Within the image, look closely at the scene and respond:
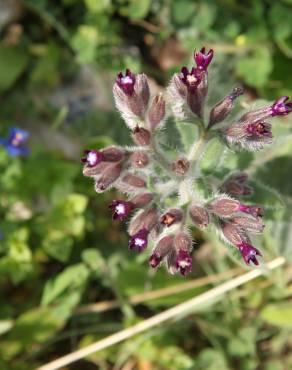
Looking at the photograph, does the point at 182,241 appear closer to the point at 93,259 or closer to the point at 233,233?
the point at 233,233

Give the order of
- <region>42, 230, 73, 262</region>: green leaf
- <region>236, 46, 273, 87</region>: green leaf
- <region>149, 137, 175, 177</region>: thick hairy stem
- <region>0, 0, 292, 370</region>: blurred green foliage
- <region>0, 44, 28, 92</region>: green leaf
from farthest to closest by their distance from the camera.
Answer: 1. <region>0, 44, 28, 92</region>: green leaf
2. <region>236, 46, 273, 87</region>: green leaf
3. <region>42, 230, 73, 262</region>: green leaf
4. <region>0, 0, 292, 370</region>: blurred green foliage
5. <region>149, 137, 175, 177</region>: thick hairy stem

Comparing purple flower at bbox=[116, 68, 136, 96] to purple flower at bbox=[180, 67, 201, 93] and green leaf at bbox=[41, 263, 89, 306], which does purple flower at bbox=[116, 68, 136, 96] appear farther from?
green leaf at bbox=[41, 263, 89, 306]

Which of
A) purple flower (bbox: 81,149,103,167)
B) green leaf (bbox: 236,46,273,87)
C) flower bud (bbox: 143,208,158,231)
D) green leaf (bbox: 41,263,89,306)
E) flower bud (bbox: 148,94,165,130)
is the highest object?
green leaf (bbox: 236,46,273,87)

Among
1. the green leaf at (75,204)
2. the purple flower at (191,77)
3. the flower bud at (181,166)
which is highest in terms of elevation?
the green leaf at (75,204)

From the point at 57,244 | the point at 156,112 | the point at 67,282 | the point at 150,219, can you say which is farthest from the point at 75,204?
the point at 156,112

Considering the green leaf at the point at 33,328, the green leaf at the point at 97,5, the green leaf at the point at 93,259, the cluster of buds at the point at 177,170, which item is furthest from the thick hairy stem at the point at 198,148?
the green leaf at the point at 97,5

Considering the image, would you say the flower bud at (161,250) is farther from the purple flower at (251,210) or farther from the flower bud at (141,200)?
the purple flower at (251,210)

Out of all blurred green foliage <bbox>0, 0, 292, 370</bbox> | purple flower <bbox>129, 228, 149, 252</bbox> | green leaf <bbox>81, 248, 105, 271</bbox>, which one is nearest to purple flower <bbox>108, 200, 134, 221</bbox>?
purple flower <bbox>129, 228, 149, 252</bbox>

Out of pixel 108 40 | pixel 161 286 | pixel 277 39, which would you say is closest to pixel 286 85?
pixel 277 39
